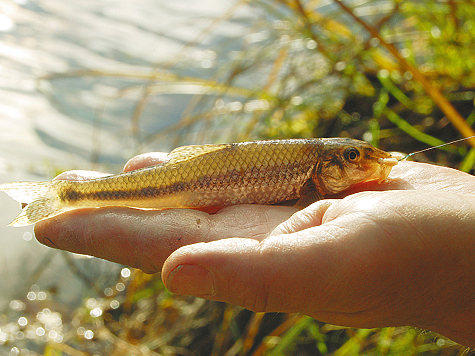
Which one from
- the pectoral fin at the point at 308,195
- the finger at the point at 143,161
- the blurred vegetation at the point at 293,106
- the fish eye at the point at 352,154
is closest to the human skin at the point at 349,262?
→ the pectoral fin at the point at 308,195

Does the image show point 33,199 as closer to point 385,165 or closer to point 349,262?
point 349,262

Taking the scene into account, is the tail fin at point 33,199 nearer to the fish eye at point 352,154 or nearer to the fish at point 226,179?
the fish at point 226,179

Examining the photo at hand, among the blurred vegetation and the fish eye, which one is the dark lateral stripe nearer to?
the fish eye

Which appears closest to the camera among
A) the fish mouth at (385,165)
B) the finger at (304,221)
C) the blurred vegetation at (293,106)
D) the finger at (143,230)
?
the finger at (304,221)

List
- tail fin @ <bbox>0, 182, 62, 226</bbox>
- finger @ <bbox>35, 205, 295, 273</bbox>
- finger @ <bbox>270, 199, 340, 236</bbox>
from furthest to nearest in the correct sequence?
tail fin @ <bbox>0, 182, 62, 226</bbox> < finger @ <bbox>35, 205, 295, 273</bbox> < finger @ <bbox>270, 199, 340, 236</bbox>

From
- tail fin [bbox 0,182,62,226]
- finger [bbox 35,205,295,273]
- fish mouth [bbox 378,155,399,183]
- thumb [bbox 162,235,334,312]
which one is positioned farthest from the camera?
fish mouth [bbox 378,155,399,183]

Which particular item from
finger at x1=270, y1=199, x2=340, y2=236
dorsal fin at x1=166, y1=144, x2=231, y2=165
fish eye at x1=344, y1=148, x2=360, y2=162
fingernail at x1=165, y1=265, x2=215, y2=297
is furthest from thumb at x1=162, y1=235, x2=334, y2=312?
fish eye at x1=344, y1=148, x2=360, y2=162

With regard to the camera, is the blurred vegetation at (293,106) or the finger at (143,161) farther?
the blurred vegetation at (293,106)
